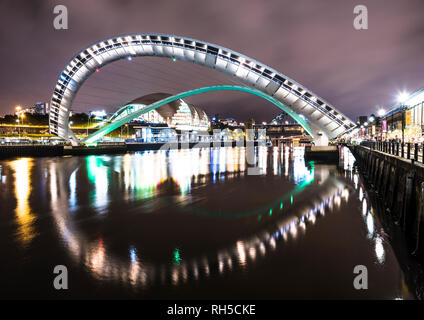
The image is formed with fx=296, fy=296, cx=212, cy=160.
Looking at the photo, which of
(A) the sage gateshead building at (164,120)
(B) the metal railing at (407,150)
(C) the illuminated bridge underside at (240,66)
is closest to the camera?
(B) the metal railing at (407,150)

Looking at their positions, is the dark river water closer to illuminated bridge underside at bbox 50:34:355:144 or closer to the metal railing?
the metal railing

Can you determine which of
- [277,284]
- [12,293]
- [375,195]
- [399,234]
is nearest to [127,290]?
[12,293]

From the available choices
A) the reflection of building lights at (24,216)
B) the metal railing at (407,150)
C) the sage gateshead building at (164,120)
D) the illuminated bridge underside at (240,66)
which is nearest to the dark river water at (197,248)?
the reflection of building lights at (24,216)

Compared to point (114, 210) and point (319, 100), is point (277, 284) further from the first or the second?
point (319, 100)

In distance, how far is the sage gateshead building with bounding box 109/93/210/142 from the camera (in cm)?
12094

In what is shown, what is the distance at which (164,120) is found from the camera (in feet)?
445

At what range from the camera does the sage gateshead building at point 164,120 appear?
120938 millimetres

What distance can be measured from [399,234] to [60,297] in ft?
31.0

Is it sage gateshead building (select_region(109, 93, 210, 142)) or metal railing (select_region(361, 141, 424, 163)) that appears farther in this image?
sage gateshead building (select_region(109, 93, 210, 142))

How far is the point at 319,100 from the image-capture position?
3462 centimetres

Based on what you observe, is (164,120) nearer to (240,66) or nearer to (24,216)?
(240,66)

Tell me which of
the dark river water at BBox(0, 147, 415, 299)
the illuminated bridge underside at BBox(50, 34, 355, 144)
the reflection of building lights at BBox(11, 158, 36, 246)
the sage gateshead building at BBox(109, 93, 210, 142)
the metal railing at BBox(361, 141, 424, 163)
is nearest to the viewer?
the dark river water at BBox(0, 147, 415, 299)

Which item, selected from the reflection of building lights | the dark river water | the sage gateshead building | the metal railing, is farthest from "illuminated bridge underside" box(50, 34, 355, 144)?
the sage gateshead building

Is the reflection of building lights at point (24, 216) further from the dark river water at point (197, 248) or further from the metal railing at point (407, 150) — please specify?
the metal railing at point (407, 150)
